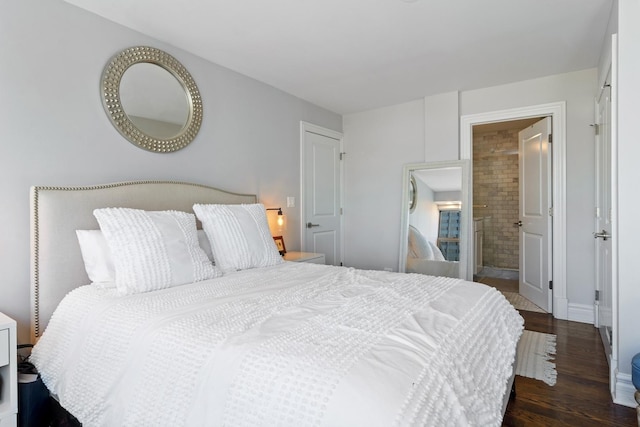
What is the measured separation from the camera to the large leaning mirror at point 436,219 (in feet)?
13.1

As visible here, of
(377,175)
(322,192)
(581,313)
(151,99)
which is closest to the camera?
(151,99)

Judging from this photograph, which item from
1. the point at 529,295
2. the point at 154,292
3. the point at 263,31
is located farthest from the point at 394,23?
the point at 529,295

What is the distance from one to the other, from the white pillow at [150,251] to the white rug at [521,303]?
135 inches

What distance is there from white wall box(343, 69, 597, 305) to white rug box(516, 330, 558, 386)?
0.82 meters

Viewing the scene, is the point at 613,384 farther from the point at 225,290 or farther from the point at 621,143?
the point at 225,290

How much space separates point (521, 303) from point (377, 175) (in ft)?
7.40

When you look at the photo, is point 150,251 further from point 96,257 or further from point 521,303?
point 521,303

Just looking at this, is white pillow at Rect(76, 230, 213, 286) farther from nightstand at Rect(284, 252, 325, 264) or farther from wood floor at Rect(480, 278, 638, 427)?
wood floor at Rect(480, 278, 638, 427)

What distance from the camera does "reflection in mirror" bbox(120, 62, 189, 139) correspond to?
8.25ft

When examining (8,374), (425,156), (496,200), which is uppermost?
(425,156)

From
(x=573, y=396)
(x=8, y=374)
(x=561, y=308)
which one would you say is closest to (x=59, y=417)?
(x=8, y=374)

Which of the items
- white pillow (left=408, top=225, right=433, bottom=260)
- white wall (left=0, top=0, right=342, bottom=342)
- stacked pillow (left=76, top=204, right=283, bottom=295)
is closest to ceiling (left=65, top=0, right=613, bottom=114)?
white wall (left=0, top=0, right=342, bottom=342)

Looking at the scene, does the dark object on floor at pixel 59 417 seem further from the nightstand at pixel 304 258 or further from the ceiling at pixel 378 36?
the ceiling at pixel 378 36

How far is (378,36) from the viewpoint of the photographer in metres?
2.67
